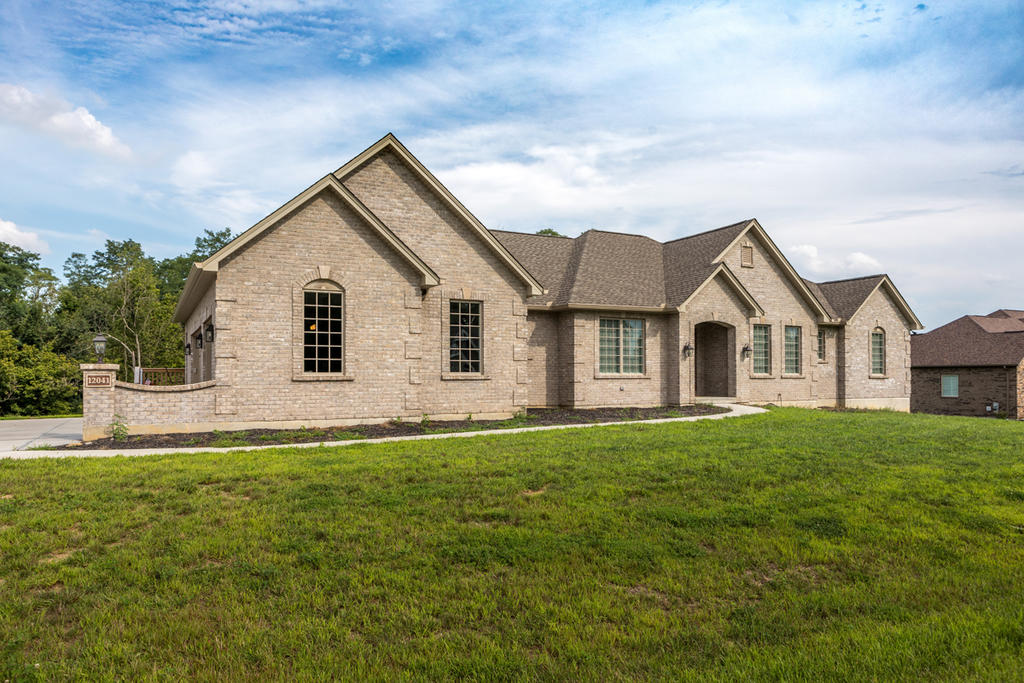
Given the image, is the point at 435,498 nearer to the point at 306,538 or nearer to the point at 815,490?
the point at 306,538

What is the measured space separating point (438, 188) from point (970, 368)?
110 feet

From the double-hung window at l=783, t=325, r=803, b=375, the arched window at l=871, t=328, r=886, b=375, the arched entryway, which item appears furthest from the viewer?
the arched window at l=871, t=328, r=886, b=375

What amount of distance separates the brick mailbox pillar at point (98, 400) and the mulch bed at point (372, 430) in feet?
0.89

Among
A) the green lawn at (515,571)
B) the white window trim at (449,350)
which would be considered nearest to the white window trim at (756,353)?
the white window trim at (449,350)

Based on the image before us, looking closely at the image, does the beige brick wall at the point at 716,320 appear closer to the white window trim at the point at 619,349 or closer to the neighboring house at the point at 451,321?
the neighboring house at the point at 451,321

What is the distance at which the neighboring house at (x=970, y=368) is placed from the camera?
113 ft

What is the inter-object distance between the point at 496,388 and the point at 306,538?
13030 millimetres

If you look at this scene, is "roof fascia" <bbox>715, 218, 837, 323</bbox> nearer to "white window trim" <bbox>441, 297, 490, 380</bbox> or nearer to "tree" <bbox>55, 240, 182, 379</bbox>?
"white window trim" <bbox>441, 297, 490, 380</bbox>

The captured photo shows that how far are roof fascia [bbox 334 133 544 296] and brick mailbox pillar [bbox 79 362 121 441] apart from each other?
25.5 ft

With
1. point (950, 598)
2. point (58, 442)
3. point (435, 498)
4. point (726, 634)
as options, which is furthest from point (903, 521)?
point (58, 442)

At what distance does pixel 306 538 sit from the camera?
6.42 meters

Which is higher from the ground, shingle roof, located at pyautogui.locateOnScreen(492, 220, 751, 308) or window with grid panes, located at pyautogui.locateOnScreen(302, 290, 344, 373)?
shingle roof, located at pyautogui.locateOnScreen(492, 220, 751, 308)

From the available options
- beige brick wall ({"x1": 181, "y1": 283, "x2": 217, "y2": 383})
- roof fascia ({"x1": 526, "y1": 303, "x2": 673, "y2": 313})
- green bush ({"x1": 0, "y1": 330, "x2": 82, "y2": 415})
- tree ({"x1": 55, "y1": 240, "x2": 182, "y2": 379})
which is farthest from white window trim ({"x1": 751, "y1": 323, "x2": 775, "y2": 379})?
tree ({"x1": 55, "y1": 240, "x2": 182, "y2": 379})

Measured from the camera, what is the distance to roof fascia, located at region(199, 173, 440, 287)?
50.5 feet
